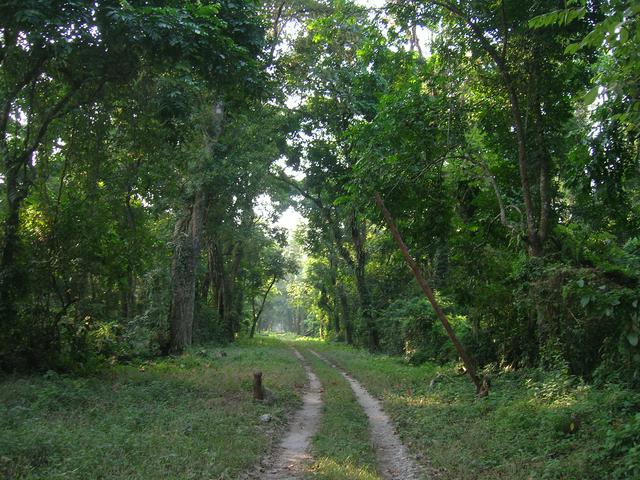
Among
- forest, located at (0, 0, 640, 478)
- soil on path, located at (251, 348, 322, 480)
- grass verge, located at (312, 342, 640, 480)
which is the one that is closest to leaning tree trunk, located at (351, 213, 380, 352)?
forest, located at (0, 0, 640, 478)

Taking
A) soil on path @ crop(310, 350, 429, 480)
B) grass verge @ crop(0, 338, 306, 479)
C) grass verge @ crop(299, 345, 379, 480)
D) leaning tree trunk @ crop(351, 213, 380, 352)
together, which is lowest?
soil on path @ crop(310, 350, 429, 480)

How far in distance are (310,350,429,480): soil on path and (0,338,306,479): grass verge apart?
1.83m

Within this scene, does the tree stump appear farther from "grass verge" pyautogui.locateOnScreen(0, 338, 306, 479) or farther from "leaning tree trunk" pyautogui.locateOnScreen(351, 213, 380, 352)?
"leaning tree trunk" pyautogui.locateOnScreen(351, 213, 380, 352)

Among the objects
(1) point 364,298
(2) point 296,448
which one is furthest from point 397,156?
(1) point 364,298

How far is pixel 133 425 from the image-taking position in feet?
26.9

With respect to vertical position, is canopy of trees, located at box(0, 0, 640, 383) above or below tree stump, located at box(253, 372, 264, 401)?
above

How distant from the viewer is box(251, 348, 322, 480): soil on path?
270 inches

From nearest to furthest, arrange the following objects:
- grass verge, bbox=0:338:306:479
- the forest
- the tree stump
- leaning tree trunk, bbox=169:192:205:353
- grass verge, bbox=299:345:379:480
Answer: grass verge, bbox=0:338:306:479 < grass verge, bbox=299:345:379:480 < the forest < the tree stump < leaning tree trunk, bbox=169:192:205:353

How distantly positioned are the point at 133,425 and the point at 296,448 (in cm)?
275

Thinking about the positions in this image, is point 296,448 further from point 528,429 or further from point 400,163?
point 400,163

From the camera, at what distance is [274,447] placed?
8.11 m

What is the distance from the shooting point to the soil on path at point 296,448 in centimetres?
685

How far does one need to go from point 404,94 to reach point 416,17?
1.73 m

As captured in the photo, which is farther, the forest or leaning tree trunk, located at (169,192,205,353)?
leaning tree trunk, located at (169,192,205,353)
